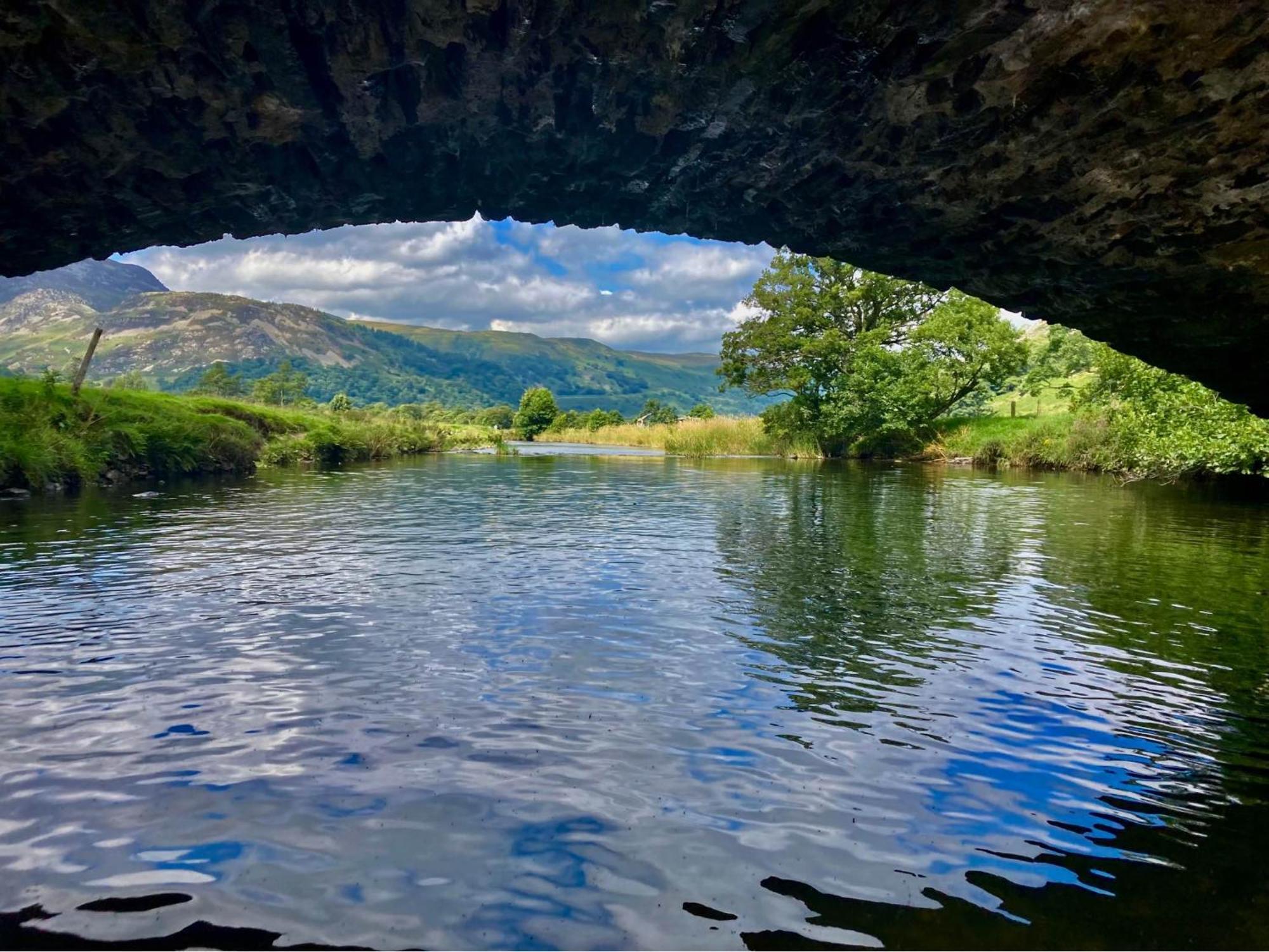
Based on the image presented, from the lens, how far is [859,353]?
157 ft

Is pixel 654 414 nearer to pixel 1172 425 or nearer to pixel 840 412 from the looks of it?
pixel 840 412

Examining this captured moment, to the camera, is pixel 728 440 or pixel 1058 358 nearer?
pixel 728 440

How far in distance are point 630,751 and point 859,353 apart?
47.0m

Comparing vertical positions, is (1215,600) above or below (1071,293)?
below

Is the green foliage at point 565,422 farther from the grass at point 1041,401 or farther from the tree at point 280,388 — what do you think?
the grass at point 1041,401

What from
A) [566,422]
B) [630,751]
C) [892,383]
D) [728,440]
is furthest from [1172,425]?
[566,422]

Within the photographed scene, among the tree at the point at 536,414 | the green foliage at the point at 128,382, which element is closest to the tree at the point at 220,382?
the green foliage at the point at 128,382

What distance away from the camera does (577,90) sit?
5.66 m

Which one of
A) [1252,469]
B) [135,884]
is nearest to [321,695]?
[135,884]

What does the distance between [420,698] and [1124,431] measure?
32.6 m

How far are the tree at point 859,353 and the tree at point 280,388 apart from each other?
36452 millimetres

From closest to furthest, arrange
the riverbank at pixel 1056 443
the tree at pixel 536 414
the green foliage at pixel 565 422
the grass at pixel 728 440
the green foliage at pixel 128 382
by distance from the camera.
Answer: the riverbank at pixel 1056 443, the green foliage at pixel 128 382, the grass at pixel 728 440, the green foliage at pixel 565 422, the tree at pixel 536 414

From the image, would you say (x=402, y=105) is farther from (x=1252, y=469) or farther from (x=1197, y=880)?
(x=1252, y=469)

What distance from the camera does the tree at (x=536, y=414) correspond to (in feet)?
350
